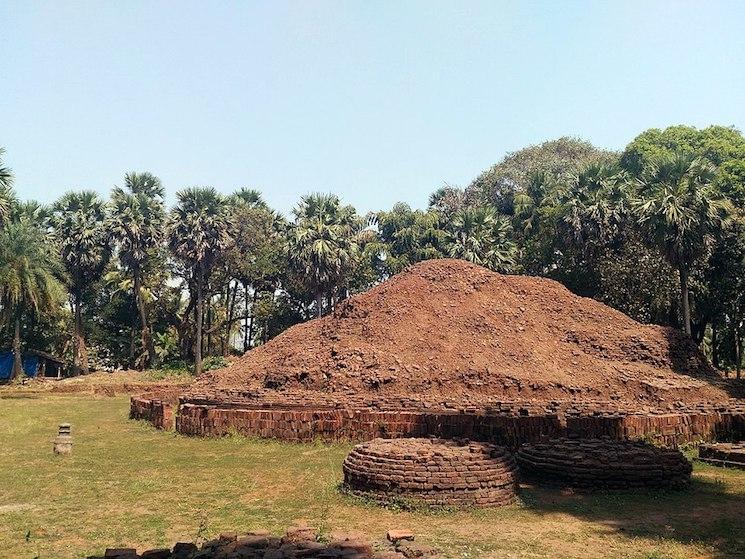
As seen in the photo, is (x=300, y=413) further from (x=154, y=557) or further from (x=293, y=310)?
(x=293, y=310)

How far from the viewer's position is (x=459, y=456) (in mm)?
10297

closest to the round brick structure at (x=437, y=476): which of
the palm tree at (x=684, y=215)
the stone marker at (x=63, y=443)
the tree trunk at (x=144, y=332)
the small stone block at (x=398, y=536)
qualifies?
the small stone block at (x=398, y=536)

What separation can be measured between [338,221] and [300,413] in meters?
28.0

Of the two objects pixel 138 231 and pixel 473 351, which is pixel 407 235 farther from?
pixel 473 351

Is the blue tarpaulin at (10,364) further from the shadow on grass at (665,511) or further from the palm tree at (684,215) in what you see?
the shadow on grass at (665,511)

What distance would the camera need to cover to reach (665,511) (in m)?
9.82

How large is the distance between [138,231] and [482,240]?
2252 centimetres

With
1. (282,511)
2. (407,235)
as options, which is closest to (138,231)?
(407,235)

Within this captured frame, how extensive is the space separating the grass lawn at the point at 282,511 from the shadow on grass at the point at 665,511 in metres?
0.02

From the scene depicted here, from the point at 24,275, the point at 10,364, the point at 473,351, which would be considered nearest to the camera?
the point at 473,351

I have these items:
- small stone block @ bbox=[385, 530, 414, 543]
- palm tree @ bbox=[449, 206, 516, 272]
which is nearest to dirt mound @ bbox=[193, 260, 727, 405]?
palm tree @ bbox=[449, 206, 516, 272]

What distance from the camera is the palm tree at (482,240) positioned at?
136 feet

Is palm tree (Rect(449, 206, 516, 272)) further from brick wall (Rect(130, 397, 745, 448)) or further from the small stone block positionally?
the small stone block

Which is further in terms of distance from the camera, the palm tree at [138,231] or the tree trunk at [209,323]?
the tree trunk at [209,323]
